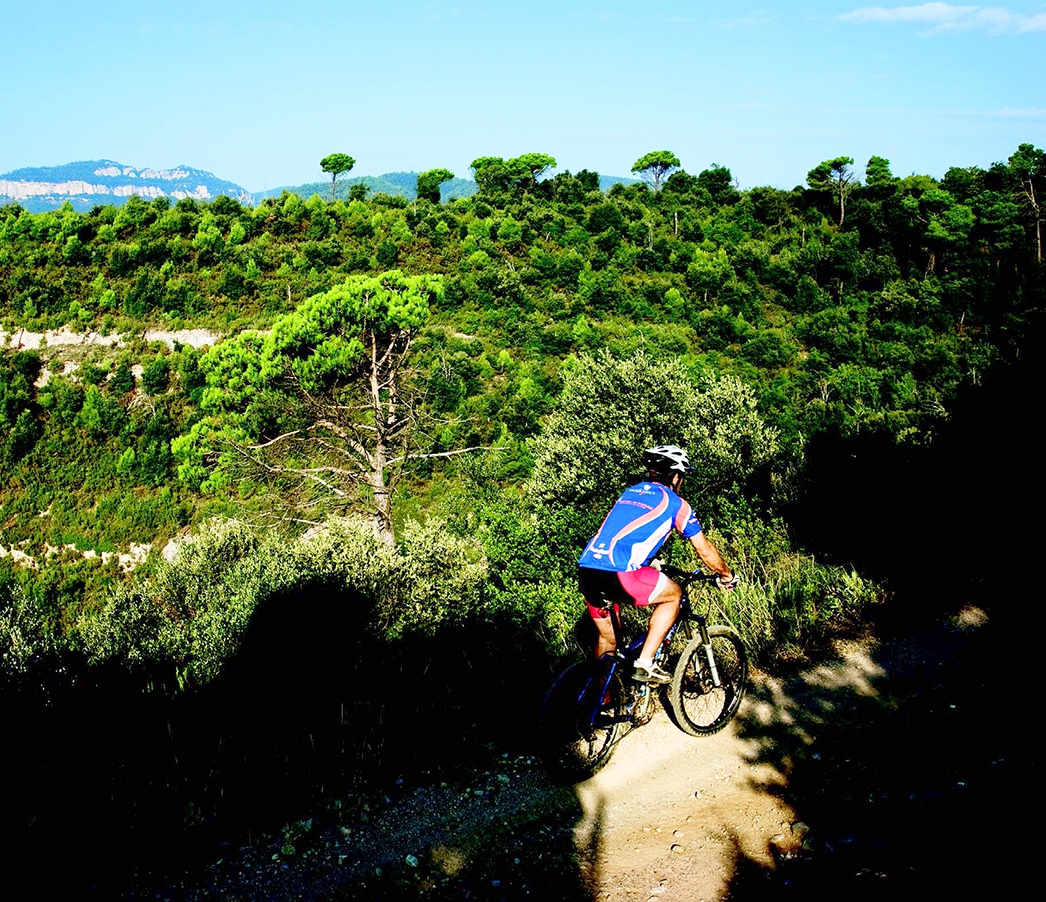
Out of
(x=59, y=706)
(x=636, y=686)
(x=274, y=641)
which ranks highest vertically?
(x=636, y=686)

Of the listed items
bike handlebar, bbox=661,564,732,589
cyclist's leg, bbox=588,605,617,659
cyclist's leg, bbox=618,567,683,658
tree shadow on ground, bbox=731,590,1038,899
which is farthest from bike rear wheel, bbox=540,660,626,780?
tree shadow on ground, bbox=731,590,1038,899

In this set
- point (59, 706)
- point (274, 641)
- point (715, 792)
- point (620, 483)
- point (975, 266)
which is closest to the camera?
point (715, 792)

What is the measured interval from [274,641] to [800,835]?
29.4ft

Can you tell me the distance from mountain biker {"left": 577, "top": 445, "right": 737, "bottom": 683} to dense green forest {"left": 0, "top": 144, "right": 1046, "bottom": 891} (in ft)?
6.56

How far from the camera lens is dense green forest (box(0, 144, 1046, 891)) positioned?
41.2 feet

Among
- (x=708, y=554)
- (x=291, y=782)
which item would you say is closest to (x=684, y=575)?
(x=708, y=554)

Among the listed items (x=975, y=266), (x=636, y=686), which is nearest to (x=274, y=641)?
(x=636, y=686)

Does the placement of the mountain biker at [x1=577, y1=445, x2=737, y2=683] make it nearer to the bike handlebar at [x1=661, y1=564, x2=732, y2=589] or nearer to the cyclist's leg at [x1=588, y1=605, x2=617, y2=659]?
the cyclist's leg at [x1=588, y1=605, x2=617, y2=659]

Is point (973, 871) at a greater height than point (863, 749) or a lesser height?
greater

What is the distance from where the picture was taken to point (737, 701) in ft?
19.4

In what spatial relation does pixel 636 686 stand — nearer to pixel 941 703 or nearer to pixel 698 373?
pixel 941 703

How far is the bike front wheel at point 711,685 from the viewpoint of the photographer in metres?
5.70

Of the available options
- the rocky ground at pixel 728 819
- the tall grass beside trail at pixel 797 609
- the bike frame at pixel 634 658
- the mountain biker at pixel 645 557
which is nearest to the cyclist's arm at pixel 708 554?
the mountain biker at pixel 645 557

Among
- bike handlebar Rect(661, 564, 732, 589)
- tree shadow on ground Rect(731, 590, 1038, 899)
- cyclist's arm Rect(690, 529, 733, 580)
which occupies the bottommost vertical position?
tree shadow on ground Rect(731, 590, 1038, 899)
